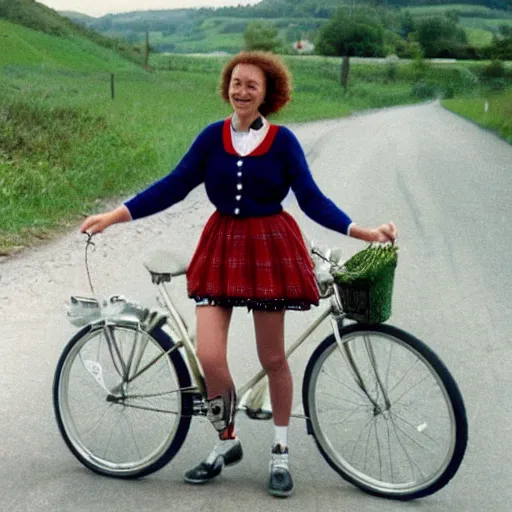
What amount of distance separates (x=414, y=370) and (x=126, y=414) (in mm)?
1262

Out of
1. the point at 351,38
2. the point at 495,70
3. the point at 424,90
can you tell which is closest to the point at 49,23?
the point at 424,90

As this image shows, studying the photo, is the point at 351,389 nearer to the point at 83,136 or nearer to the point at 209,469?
the point at 209,469

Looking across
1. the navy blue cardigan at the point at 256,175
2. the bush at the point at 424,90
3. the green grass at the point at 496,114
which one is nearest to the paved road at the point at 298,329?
the navy blue cardigan at the point at 256,175

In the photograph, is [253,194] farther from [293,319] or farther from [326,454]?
[293,319]

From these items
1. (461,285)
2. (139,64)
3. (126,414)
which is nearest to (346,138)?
(461,285)

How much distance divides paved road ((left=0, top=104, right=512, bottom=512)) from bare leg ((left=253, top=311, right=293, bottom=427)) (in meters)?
0.36

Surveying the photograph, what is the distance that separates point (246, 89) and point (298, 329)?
122 inches

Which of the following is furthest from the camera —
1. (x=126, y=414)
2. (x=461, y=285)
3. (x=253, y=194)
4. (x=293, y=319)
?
(x=461, y=285)

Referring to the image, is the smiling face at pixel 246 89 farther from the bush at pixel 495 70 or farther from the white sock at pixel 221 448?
the bush at pixel 495 70

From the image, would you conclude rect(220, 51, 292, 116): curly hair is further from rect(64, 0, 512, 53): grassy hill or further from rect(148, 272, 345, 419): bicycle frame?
rect(64, 0, 512, 53): grassy hill

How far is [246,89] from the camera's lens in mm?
3799

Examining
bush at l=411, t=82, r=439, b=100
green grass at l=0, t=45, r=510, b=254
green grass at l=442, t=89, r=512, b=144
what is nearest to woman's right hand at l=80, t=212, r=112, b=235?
green grass at l=0, t=45, r=510, b=254

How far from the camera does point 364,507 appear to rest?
4.00m

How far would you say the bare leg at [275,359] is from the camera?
387 centimetres
